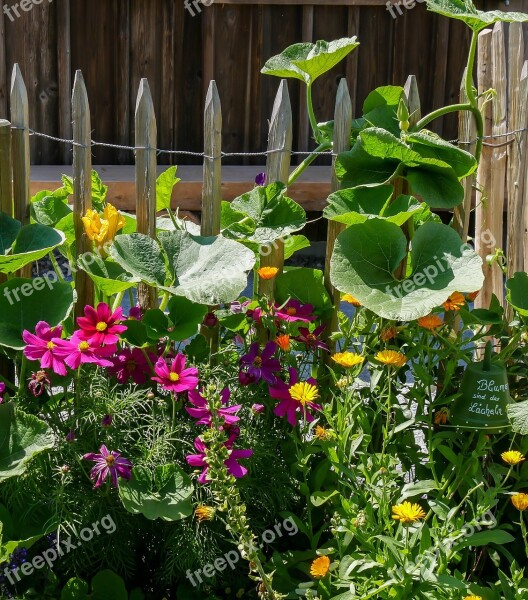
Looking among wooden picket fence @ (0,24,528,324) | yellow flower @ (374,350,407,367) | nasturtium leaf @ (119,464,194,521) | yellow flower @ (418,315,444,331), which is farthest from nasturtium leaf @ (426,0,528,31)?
nasturtium leaf @ (119,464,194,521)

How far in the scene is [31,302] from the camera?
266 centimetres

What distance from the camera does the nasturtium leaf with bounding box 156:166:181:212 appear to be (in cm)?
301

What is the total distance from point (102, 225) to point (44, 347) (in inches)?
17.4

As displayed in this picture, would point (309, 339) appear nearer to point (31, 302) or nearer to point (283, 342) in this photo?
point (283, 342)

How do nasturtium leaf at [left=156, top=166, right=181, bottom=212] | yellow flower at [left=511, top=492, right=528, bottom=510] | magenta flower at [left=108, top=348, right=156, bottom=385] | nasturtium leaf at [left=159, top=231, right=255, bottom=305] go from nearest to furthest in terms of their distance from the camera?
yellow flower at [left=511, top=492, right=528, bottom=510], nasturtium leaf at [left=159, top=231, right=255, bottom=305], magenta flower at [left=108, top=348, right=156, bottom=385], nasturtium leaf at [left=156, top=166, right=181, bottom=212]

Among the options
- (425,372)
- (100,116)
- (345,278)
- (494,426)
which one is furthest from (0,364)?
(100,116)

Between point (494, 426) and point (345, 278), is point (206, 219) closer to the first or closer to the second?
point (345, 278)

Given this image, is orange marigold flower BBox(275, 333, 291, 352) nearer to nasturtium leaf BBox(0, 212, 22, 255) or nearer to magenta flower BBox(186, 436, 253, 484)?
magenta flower BBox(186, 436, 253, 484)

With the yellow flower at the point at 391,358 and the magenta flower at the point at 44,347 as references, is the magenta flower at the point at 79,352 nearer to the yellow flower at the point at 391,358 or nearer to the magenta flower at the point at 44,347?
the magenta flower at the point at 44,347

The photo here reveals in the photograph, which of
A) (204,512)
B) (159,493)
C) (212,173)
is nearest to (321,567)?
(204,512)

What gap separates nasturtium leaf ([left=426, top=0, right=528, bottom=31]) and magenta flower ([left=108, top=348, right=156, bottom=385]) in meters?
1.27

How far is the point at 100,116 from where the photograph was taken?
6.85m

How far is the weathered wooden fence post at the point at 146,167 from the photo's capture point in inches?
112

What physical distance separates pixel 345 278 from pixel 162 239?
52 centimetres
